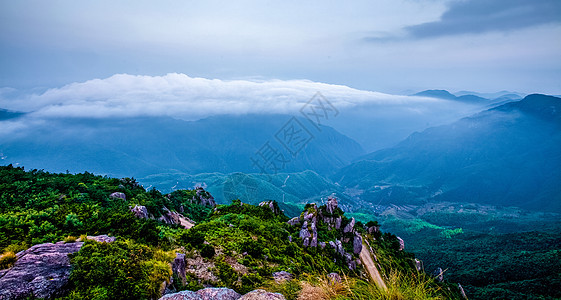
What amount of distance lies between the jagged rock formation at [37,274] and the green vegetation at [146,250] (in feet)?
1.03

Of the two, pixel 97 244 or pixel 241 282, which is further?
pixel 241 282

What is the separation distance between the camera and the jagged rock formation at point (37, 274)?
22.9 feet

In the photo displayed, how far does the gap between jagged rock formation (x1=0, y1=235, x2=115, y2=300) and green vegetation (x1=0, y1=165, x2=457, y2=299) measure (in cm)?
31

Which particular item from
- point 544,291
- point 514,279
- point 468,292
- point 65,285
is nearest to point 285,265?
point 65,285

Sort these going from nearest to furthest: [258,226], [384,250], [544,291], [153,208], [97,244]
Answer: [97,244] < [258,226] < [153,208] < [384,250] < [544,291]

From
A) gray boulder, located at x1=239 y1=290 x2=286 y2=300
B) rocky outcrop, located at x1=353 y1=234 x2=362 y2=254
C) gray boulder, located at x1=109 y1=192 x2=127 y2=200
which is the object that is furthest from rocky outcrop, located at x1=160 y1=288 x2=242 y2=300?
rocky outcrop, located at x1=353 y1=234 x2=362 y2=254

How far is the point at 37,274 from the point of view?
752 cm

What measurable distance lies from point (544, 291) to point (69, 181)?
8407cm

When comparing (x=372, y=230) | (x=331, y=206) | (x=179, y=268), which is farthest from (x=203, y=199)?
(x=179, y=268)

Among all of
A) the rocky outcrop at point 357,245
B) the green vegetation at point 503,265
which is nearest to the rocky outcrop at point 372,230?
the green vegetation at point 503,265

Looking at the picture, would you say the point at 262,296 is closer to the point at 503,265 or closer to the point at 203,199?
the point at 203,199

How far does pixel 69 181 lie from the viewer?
21469 mm

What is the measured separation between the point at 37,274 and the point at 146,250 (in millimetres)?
3121

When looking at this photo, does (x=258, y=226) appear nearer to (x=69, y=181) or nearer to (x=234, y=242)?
(x=234, y=242)
